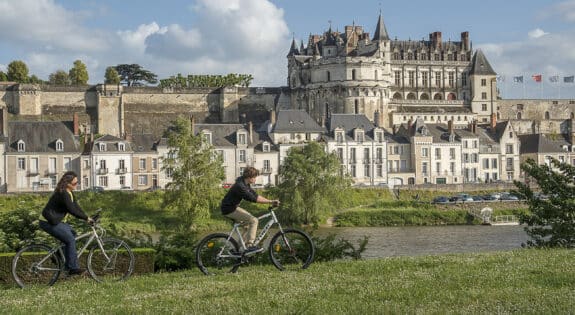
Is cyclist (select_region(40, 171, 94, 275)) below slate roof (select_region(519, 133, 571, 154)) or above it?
below

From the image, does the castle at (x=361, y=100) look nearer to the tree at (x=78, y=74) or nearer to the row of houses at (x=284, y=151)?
the row of houses at (x=284, y=151)

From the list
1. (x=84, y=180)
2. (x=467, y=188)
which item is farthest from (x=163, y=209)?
(x=467, y=188)

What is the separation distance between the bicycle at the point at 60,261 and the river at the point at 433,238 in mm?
15497

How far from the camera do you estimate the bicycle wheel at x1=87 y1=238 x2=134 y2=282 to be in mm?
9867

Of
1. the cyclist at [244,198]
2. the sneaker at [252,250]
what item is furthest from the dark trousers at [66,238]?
the sneaker at [252,250]

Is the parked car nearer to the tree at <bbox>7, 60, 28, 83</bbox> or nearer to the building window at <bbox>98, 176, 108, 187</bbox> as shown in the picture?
the building window at <bbox>98, 176, 108, 187</bbox>

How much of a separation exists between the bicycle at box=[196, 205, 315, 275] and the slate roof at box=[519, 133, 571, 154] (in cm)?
5171

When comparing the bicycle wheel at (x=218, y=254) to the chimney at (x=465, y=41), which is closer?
the bicycle wheel at (x=218, y=254)

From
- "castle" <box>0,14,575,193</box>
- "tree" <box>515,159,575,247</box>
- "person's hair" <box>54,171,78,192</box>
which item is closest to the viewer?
"person's hair" <box>54,171,78,192</box>

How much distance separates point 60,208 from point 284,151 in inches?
1612

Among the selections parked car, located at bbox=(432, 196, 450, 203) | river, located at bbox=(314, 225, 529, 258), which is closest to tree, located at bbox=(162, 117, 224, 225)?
river, located at bbox=(314, 225, 529, 258)

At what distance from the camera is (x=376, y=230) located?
38.1 meters

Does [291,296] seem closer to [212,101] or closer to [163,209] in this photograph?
[163,209]

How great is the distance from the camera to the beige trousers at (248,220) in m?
9.98
